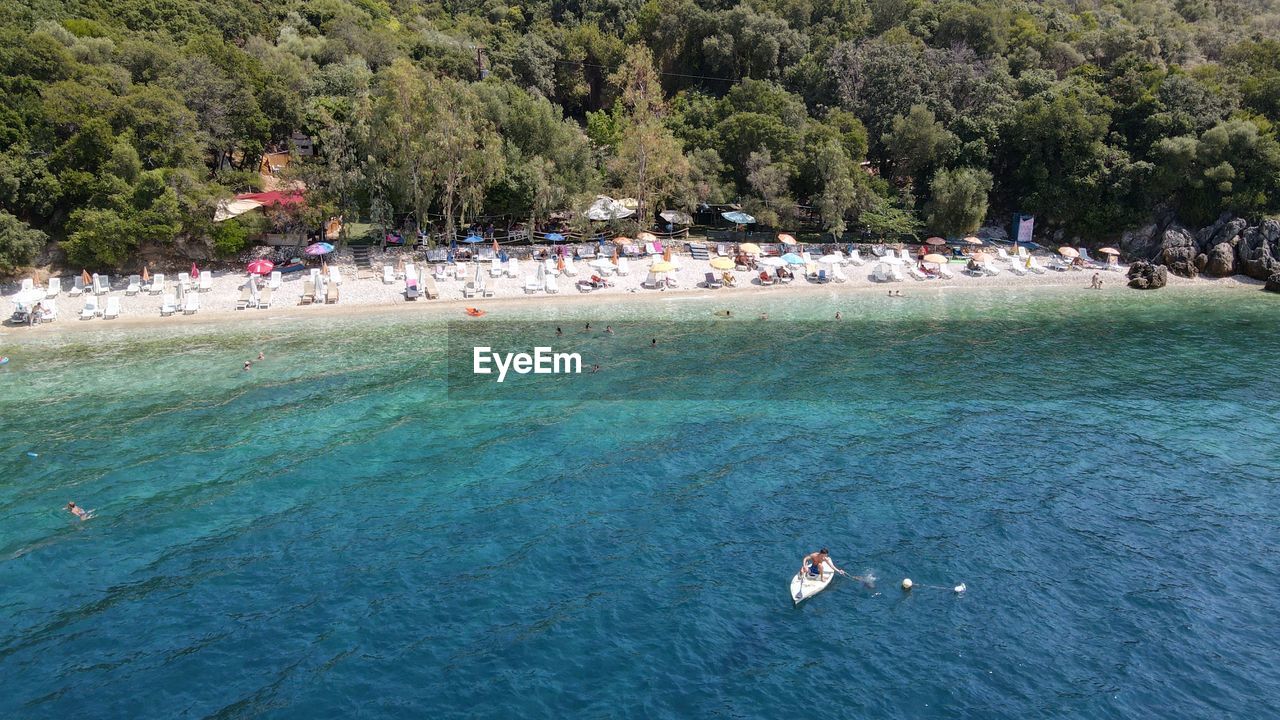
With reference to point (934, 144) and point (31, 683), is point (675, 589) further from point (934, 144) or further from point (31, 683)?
point (934, 144)

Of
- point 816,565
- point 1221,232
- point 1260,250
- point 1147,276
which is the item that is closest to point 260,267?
point 816,565

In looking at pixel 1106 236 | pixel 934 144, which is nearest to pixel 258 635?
pixel 934 144

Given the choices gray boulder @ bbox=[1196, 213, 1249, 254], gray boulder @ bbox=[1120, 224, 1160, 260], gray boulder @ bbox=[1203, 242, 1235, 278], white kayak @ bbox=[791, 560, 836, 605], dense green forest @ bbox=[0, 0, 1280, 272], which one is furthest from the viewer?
gray boulder @ bbox=[1120, 224, 1160, 260]

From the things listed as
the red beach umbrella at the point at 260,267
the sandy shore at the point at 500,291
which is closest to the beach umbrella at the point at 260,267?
the red beach umbrella at the point at 260,267

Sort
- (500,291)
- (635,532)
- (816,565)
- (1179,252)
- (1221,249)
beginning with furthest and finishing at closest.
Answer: (1179,252), (1221,249), (500,291), (635,532), (816,565)

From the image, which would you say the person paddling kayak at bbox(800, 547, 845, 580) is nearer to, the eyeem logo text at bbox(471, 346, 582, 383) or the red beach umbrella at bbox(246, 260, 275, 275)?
the eyeem logo text at bbox(471, 346, 582, 383)

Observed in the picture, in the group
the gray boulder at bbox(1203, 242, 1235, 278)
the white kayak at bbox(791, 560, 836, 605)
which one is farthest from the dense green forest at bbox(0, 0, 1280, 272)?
the white kayak at bbox(791, 560, 836, 605)

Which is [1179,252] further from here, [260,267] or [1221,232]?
[260,267]
